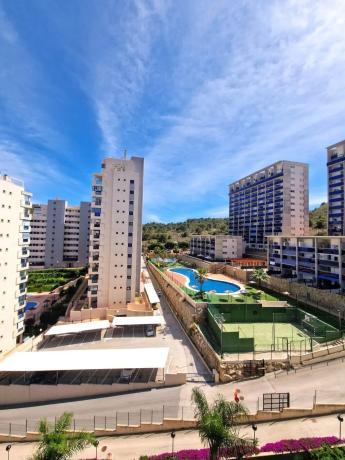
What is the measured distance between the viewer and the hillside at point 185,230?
113 metres

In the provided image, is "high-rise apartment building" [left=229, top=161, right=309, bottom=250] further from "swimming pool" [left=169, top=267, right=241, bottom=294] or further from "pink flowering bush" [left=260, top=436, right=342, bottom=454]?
"pink flowering bush" [left=260, top=436, right=342, bottom=454]

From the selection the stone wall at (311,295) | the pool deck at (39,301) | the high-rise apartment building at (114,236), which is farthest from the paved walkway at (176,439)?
A: the pool deck at (39,301)

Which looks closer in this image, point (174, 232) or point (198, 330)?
point (198, 330)

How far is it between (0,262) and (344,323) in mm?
48009

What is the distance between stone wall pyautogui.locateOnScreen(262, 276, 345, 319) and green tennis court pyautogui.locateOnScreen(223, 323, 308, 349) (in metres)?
10.5

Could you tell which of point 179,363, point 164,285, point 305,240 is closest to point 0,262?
point 179,363

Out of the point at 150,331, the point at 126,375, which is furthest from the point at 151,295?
the point at 126,375

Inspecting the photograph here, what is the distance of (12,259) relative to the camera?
36125 mm

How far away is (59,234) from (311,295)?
289 feet

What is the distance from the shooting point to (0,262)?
34.0m

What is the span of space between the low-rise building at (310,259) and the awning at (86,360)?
36739mm

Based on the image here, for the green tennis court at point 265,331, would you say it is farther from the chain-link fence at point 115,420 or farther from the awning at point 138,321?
the chain-link fence at point 115,420

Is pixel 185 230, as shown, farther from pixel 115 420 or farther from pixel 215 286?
pixel 115 420

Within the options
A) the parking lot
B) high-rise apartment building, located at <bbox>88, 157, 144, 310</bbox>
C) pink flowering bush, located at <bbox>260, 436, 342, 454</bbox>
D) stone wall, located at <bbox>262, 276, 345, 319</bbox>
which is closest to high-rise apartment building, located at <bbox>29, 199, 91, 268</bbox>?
high-rise apartment building, located at <bbox>88, 157, 144, 310</bbox>
